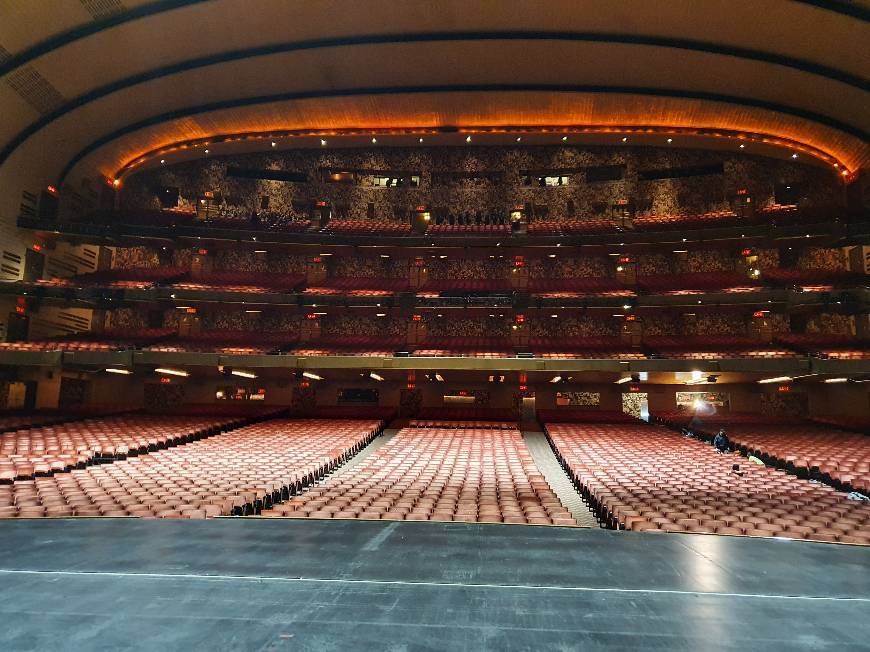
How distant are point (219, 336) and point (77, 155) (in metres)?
9.67

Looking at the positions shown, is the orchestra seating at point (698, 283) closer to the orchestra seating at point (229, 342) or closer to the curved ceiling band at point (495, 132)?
the curved ceiling band at point (495, 132)

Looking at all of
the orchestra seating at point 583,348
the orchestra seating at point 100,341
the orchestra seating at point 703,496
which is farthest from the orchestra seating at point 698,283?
the orchestra seating at point 100,341

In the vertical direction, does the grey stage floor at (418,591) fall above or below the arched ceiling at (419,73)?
below

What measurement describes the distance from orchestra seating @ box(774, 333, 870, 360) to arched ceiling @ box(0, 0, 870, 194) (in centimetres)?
735

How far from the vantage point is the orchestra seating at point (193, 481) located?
224 inches

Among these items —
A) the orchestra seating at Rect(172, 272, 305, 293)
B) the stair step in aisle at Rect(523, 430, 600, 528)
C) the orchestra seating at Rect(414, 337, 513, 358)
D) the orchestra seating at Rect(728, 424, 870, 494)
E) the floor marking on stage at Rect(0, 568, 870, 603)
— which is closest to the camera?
the floor marking on stage at Rect(0, 568, 870, 603)

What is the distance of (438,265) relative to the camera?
76.7 feet

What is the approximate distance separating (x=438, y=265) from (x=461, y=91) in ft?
25.6

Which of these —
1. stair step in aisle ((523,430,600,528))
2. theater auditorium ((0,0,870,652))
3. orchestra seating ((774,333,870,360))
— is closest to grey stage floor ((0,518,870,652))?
theater auditorium ((0,0,870,652))

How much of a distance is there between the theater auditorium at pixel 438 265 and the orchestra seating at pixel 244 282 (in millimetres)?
203

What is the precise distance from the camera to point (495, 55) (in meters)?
17.0

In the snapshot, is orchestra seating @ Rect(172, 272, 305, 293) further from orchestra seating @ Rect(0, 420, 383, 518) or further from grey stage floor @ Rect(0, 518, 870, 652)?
grey stage floor @ Rect(0, 518, 870, 652)

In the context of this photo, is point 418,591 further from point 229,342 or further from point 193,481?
point 229,342

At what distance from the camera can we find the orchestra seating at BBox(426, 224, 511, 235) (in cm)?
2089
